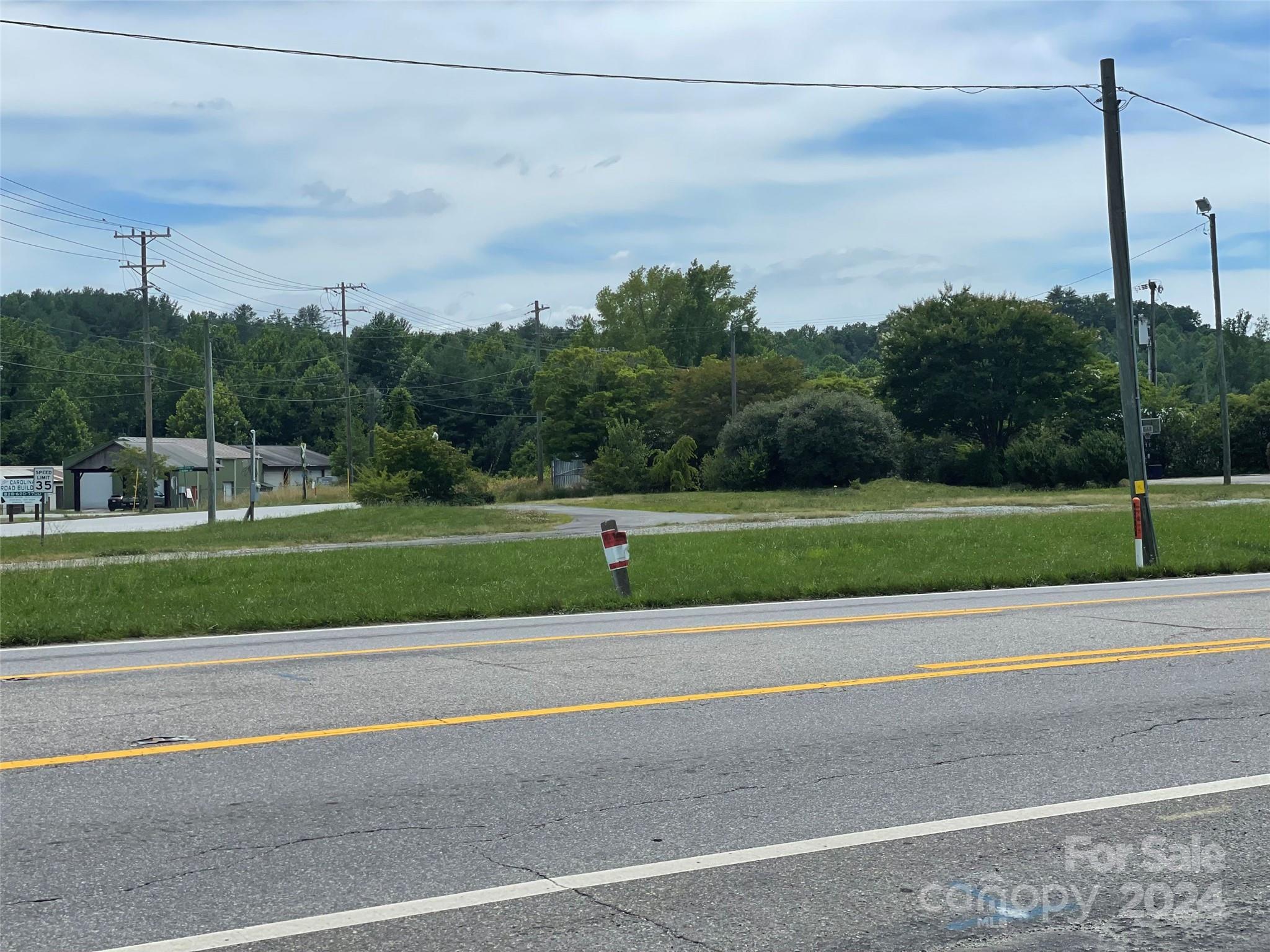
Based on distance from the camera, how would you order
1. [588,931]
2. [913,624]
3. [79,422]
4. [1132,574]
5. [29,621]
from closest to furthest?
[588,931]
[913,624]
[29,621]
[1132,574]
[79,422]

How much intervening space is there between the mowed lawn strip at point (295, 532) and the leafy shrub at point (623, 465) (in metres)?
21.5

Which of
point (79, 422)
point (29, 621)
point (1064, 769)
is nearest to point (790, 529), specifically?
point (29, 621)

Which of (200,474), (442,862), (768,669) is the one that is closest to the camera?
(442,862)

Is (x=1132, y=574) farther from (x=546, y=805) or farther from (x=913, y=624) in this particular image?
(x=546, y=805)

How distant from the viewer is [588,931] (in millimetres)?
4469

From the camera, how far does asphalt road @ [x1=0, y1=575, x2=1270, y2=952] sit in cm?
461

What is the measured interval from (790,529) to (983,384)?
3739cm

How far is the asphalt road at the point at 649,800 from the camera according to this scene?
461cm

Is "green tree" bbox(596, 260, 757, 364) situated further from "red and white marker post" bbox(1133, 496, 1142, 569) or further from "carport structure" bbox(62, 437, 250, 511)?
"red and white marker post" bbox(1133, 496, 1142, 569)

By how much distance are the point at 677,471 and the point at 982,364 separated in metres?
16.4

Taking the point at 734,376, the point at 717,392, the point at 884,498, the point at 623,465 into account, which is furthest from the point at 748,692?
the point at 717,392

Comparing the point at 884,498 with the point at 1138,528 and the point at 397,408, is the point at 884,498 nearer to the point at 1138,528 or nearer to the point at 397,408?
the point at 1138,528

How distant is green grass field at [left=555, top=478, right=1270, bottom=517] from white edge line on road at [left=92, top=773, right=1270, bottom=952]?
3328 centimetres

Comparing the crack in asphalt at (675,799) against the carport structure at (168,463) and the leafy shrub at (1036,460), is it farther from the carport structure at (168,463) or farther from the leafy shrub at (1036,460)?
the carport structure at (168,463)
